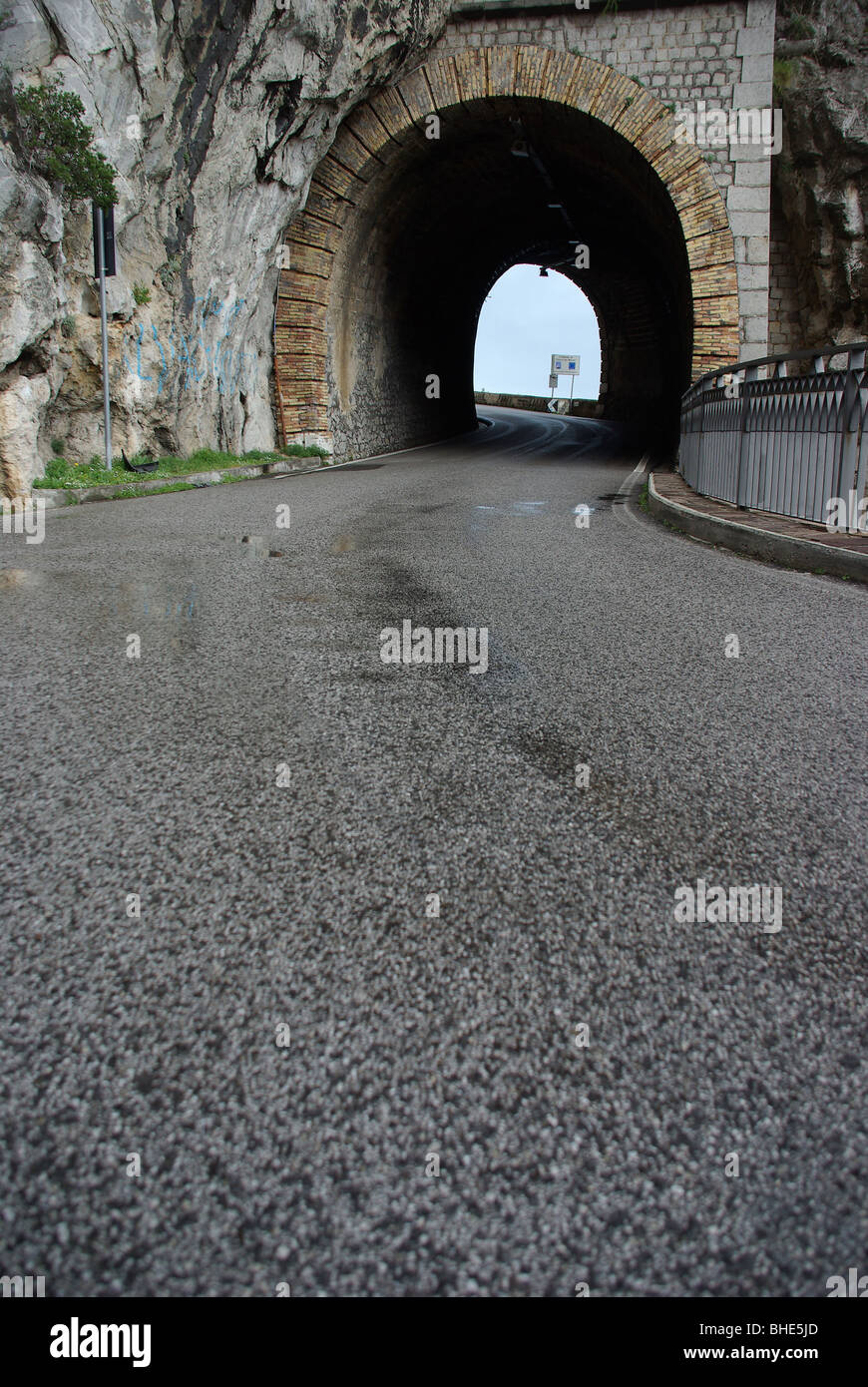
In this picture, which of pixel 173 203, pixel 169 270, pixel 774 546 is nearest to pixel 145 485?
pixel 169 270

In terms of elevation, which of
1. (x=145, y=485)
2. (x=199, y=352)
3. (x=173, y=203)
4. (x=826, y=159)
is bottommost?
(x=145, y=485)

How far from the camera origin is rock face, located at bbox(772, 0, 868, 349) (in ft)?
58.6

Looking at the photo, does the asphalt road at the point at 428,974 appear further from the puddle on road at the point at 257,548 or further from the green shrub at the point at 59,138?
the green shrub at the point at 59,138

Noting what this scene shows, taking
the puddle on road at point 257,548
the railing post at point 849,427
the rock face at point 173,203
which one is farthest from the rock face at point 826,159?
the puddle on road at point 257,548

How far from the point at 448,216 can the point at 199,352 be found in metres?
9.75

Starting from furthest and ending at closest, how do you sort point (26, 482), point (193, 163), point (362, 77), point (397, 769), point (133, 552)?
point (362, 77) → point (193, 163) → point (26, 482) → point (133, 552) → point (397, 769)

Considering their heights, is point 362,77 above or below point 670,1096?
above

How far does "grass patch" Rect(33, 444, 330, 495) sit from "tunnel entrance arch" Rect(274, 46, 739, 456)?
2.30 ft

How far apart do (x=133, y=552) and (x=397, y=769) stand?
5182 millimetres

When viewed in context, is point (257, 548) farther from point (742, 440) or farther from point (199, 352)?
point (199, 352)

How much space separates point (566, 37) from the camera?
54.3 feet

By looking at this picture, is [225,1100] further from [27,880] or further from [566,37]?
[566,37]

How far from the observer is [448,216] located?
22203mm
